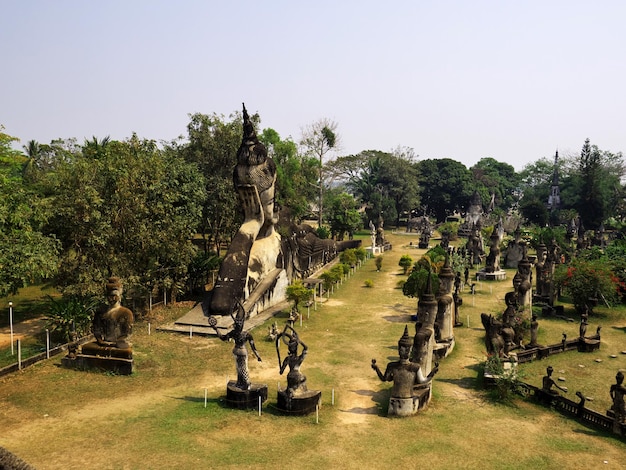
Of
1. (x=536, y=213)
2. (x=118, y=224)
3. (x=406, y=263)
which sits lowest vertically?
(x=406, y=263)

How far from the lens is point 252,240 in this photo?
1059 inches

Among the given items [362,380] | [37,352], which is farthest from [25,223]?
[362,380]

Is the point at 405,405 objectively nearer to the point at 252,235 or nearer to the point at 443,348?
the point at 443,348

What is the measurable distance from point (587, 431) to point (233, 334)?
33.0 ft

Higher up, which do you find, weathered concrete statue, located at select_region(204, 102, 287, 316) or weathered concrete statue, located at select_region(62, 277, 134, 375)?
weathered concrete statue, located at select_region(204, 102, 287, 316)

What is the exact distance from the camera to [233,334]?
15.3 metres

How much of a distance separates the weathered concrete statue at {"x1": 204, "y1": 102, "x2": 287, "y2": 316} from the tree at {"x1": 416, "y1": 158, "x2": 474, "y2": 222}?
58.3 meters

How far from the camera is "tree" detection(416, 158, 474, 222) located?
274 ft

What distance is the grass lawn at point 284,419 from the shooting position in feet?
39.0

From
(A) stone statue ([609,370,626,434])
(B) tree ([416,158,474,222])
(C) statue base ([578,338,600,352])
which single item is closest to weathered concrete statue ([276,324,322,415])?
(A) stone statue ([609,370,626,434])

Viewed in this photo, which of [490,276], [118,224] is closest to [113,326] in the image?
[118,224]

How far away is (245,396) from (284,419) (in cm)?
136

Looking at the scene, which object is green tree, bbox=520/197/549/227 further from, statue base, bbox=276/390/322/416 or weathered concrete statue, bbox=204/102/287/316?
statue base, bbox=276/390/322/416

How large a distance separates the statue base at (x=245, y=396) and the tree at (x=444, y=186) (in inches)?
2821
